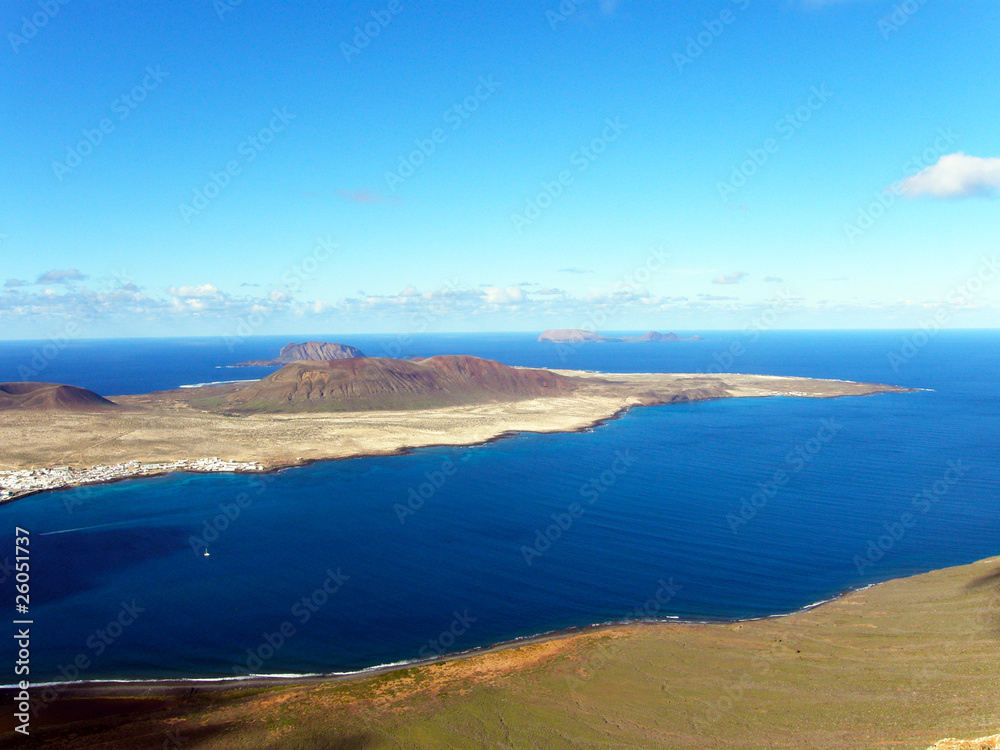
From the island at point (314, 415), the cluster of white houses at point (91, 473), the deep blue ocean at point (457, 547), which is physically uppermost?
the island at point (314, 415)

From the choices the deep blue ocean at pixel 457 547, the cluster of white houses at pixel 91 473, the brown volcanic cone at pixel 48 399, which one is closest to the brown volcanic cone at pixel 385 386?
the brown volcanic cone at pixel 48 399

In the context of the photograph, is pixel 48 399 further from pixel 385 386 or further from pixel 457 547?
pixel 457 547

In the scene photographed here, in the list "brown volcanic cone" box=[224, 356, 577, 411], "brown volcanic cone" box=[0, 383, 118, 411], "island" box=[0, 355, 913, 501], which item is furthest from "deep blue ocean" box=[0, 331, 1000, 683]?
"brown volcanic cone" box=[0, 383, 118, 411]

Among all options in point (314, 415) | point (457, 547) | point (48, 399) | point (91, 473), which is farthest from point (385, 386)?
point (457, 547)

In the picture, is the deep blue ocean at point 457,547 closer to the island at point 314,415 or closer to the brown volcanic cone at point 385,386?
the island at point 314,415

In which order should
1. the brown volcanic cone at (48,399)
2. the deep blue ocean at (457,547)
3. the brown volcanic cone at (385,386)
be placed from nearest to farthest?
the deep blue ocean at (457,547), the brown volcanic cone at (48,399), the brown volcanic cone at (385,386)

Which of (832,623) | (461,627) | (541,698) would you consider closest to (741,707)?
(541,698)
